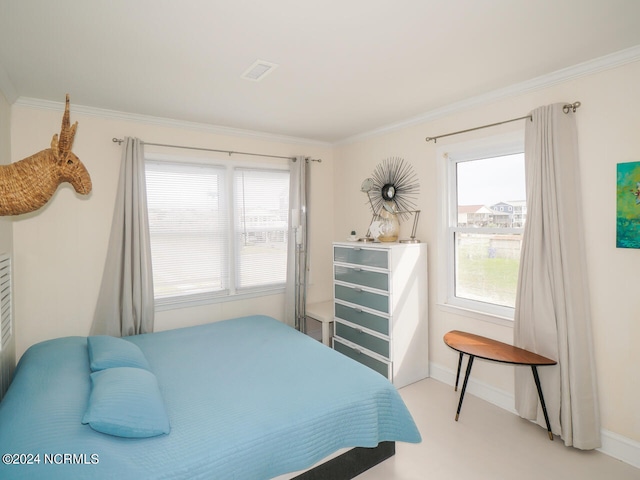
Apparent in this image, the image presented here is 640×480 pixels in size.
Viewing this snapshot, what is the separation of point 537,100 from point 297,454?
2.78 meters

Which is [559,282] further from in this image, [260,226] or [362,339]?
[260,226]

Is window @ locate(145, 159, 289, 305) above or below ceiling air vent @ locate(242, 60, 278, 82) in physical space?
below

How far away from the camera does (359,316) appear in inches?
133

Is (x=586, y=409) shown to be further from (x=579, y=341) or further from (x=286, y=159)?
(x=286, y=159)

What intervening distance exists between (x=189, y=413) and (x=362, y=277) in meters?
1.97

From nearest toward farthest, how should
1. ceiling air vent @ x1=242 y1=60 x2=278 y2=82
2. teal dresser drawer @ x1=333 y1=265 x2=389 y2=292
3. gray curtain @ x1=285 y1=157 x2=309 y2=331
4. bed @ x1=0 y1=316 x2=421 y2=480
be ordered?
bed @ x1=0 y1=316 x2=421 y2=480 → ceiling air vent @ x1=242 y1=60 x2=278 y2=82 → teal dresser drawer @ x1=333 y1=265 x2=389 y2=292 → gray curtain @ x1=285 y1=157 x2=309 y2=331

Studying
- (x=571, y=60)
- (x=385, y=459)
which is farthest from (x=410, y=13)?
(x=385, y=459)

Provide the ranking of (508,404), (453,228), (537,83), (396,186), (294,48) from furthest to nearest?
(396,186) < (453,228) < (508,404) < (537,83) < (294,48)

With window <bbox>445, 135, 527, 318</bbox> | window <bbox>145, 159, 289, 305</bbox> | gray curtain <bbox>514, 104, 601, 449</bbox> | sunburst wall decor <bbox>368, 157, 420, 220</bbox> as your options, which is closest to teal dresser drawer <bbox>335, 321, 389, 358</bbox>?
window <bbox>445, 135, 527, 318</bbox>

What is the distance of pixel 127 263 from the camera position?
2.99 meters

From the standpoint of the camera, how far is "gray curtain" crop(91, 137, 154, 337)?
9.75 feet

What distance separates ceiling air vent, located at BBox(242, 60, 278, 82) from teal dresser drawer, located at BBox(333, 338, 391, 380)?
8.36 ft

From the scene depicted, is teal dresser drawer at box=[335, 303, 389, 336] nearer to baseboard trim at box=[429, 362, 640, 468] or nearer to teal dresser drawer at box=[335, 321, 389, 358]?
teal dresser drawer at box=[335, 321, 389, 358]

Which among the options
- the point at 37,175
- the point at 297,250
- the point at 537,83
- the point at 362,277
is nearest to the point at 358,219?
the point at 297,250
